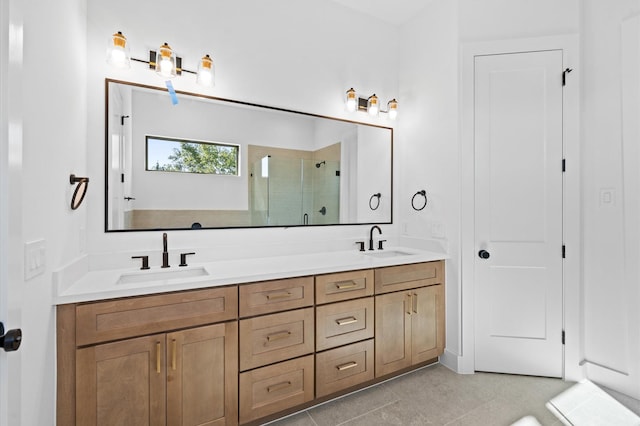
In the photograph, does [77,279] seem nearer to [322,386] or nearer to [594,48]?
[322,386]

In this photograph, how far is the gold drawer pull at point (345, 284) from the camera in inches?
75.5

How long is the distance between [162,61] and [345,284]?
1.81m

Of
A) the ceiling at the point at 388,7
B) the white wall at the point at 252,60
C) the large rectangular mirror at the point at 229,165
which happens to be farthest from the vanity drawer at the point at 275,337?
the ceiling at the point at 388,7

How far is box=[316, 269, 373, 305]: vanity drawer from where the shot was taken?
1854mm

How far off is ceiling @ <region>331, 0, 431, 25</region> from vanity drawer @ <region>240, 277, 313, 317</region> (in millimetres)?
2431

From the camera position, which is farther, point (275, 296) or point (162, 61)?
point (162, 61)

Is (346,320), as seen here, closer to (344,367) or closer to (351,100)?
(344,367)

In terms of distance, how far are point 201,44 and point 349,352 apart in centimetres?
231

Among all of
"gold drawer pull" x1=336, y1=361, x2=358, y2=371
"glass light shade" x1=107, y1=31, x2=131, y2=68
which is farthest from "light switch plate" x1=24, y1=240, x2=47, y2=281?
"gold drawer pull" x1=336, y1=361, x2=358, y2=371

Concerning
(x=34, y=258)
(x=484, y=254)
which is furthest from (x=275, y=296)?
(x=484, y=254)

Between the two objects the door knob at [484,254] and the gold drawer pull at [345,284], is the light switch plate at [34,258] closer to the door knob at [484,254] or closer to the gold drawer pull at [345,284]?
the gold drawer pull at [345,284]

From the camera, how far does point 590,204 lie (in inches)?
85.7

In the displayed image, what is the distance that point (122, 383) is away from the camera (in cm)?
135

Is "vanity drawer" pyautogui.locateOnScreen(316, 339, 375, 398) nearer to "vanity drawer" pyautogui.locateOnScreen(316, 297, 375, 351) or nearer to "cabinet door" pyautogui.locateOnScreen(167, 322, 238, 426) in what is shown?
"vanity drawer" pyautogui.locateOnScreen(316, 297, 375, 351)
